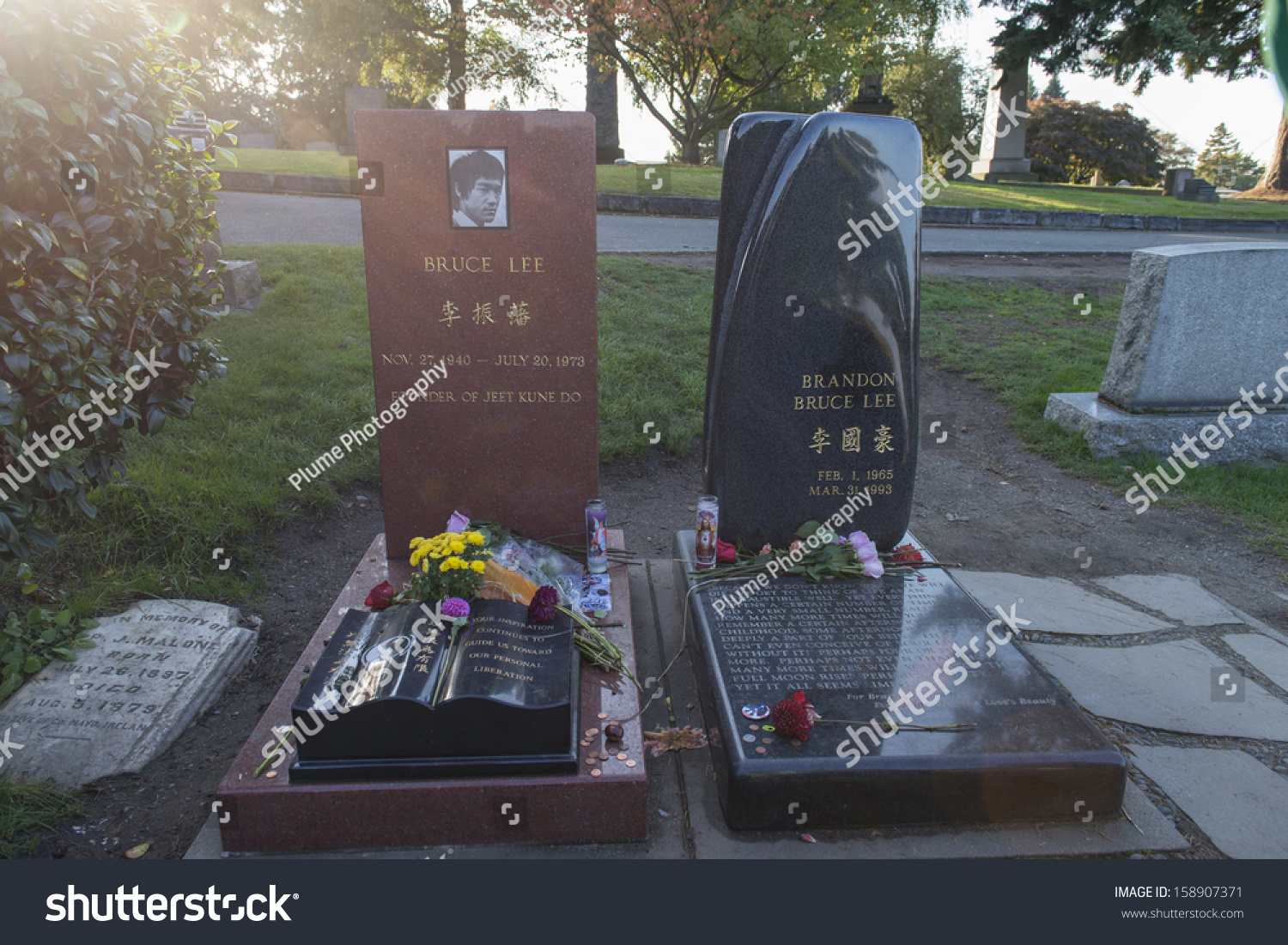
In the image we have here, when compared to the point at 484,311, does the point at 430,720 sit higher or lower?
lower

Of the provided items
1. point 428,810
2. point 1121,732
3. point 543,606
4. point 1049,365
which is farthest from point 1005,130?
point 428,810

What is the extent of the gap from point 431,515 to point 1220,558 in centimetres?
408

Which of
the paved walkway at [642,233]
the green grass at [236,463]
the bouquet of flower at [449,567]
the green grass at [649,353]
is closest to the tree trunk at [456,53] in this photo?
the paved walkway at [642,233]

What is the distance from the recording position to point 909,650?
9.75ft

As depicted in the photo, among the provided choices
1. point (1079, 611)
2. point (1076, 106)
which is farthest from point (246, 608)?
point (1076, 106)

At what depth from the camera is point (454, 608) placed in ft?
8.99

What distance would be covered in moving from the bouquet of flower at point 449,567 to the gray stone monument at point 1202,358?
4499 millimetres

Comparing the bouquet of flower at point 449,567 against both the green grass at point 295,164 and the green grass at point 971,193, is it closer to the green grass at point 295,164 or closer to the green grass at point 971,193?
the green grass at point 971,193

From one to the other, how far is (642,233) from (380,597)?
877 centimetres

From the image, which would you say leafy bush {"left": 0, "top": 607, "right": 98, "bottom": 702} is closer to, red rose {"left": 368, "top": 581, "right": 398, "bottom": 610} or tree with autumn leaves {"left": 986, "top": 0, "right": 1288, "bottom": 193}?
red rose {"left": 368, "top": 581, "right": 398, "bottom": 610}

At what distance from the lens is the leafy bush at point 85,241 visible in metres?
2.27

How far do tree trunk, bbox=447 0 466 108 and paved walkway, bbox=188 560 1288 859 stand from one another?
19192mm

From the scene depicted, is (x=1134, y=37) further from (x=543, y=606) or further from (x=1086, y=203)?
(x=543, y=606)

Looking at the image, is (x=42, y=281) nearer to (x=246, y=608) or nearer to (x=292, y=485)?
(x=246, y=608)
